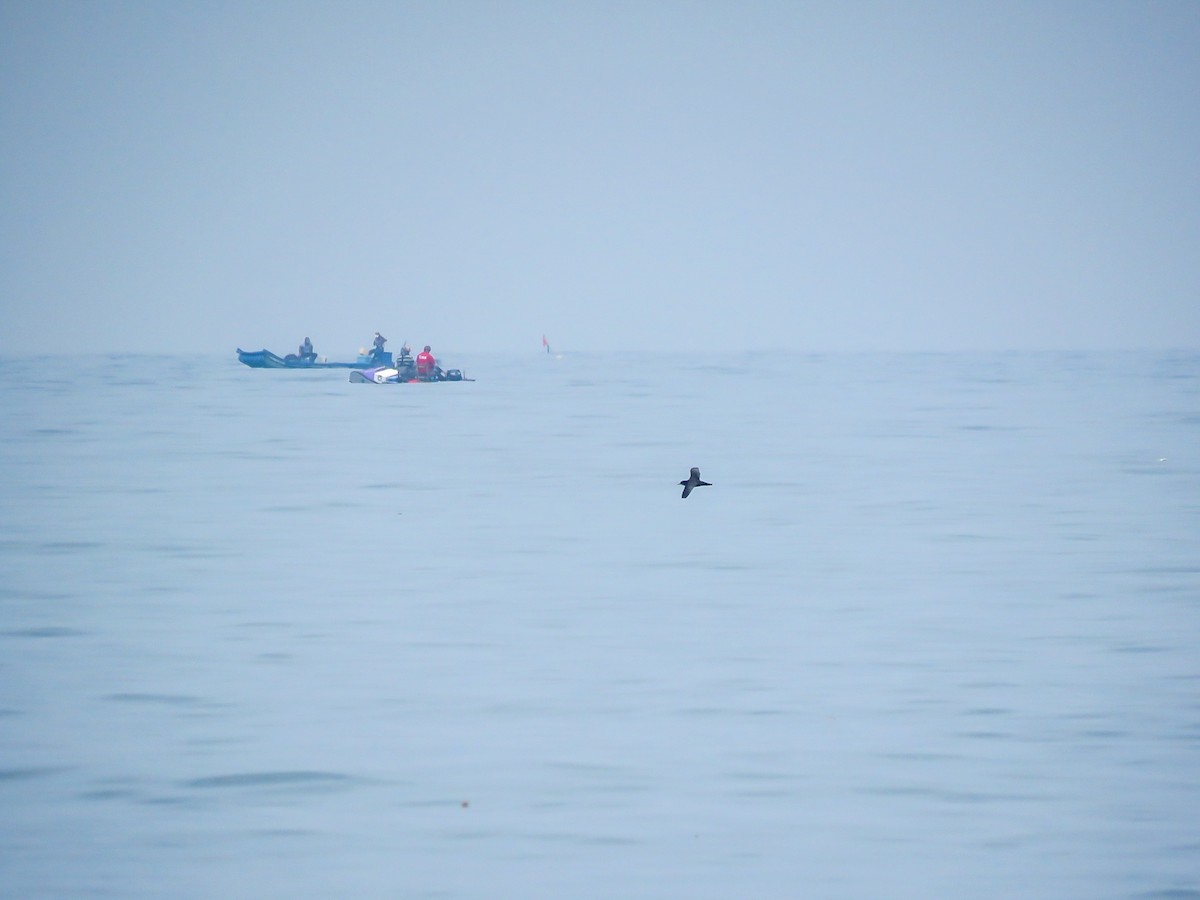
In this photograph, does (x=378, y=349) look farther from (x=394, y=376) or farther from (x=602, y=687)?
(x=602, y=687)

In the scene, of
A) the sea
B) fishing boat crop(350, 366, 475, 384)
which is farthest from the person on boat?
the sea

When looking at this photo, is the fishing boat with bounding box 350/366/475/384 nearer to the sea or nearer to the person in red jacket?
the person in red jacket

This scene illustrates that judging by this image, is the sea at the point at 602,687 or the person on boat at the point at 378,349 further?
the person on boat at the point at 378,349

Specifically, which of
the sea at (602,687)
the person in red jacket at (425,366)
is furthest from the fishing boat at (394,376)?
the sea at (602,687)

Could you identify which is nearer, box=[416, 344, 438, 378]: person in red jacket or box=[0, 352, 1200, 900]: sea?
box=[0, 352, 1200, 900]: sea

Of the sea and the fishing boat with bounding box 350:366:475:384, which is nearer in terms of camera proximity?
the sea

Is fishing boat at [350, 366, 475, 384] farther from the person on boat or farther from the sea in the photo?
the sea

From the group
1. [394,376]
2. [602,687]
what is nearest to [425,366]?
[394,376]

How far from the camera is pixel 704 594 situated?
15070 mm

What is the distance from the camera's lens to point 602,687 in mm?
11203

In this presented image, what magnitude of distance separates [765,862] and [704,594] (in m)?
7.27

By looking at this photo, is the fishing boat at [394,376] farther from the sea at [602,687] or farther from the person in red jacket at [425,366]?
the sea at [602,687]

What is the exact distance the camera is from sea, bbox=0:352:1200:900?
26.0 feet

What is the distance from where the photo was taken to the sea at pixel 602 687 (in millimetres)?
7918
